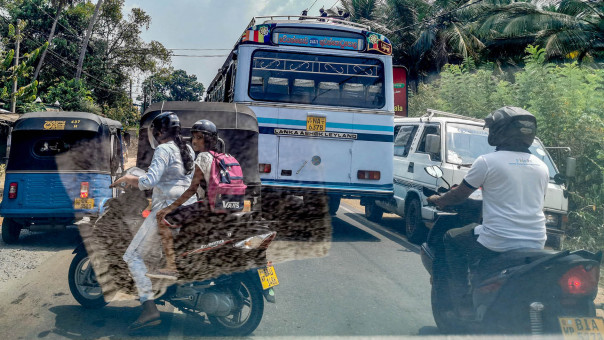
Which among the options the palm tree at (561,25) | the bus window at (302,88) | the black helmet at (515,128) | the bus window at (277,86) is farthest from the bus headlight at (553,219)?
the palm tree at (561,25)

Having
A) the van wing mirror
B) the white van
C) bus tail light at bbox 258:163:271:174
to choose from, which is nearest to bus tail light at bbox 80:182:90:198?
bus tail light at bbox 258:163:271:174

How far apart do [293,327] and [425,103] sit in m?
14.6

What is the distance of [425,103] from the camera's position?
18.0 meters

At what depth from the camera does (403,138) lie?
10.4 meters

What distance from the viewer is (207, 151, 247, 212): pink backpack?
13.7 ft

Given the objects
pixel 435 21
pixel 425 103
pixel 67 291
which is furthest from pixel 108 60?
pixel 67 291

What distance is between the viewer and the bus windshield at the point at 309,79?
9.16 m

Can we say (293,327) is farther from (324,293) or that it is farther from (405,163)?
(405,163)

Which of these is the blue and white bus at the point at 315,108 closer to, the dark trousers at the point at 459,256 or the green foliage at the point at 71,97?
the dark trousers at the point at 459,256

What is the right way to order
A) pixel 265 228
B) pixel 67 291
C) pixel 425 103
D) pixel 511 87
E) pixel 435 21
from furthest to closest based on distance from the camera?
pixel 435 21
pixel 425 103
pixel 511 87
pixel 67 291
pixel 265 228

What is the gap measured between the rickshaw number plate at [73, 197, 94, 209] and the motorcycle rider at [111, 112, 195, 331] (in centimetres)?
419

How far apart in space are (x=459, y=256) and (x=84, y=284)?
3.23 meters

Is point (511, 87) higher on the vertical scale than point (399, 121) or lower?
higher

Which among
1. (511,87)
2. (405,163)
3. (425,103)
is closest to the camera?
(405,163)
